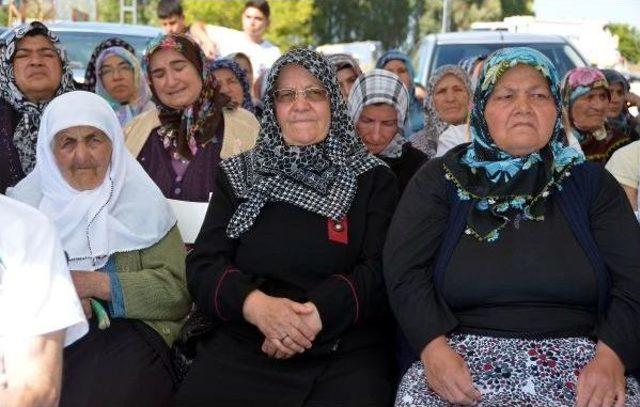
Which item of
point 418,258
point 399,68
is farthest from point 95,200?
point 399,68

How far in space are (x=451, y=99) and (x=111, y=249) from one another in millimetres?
3367

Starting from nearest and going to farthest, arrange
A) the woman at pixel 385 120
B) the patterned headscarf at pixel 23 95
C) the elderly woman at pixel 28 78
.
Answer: the woman at pixel 385 120 → the patterned headscarf at pixel 23 95 → the elderly woman at pixel 28 78

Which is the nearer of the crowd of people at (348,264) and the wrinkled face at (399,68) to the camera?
the crowd of people at (348,264)

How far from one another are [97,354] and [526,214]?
64.1 inches

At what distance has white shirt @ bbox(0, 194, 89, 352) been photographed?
7.84 ft

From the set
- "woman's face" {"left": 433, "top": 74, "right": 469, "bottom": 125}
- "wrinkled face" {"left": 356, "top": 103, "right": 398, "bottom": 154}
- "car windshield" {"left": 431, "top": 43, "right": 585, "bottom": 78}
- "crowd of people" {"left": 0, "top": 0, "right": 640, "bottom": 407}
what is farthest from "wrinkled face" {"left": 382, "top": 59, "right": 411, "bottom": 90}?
"crowd of people" {"left": 0, "top": 0, "right": 640, "bottom": 407}

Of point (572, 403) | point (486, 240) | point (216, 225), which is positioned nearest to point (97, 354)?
point (216, 225)

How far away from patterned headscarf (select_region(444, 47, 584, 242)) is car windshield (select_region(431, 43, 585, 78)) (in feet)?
19.4

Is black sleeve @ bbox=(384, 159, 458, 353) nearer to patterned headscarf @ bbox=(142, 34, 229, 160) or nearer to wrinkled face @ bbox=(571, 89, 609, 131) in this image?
patterned headscarf @ bbox=(142, 34, 229, 160)

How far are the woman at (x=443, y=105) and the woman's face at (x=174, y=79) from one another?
1.74 metres

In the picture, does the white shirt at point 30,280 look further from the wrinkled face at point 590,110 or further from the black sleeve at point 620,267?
the wrinkled face at point 590,110

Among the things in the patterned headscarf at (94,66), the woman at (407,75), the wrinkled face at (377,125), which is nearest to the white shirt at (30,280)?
the wrinkled face at (377,125)

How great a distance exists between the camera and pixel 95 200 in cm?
382

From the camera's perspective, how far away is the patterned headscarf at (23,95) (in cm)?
487
